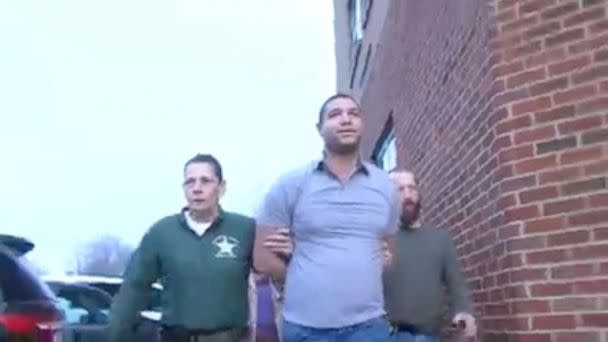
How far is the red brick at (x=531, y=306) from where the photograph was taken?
5.80 m

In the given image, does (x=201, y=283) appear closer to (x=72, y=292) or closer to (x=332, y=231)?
(x=332, y=231)

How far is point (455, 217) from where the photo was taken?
315 inches

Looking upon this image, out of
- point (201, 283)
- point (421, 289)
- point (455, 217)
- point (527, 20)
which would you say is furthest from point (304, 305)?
point (455, 217)

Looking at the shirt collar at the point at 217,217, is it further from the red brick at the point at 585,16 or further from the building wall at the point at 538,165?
the red brick at the point at 585,16

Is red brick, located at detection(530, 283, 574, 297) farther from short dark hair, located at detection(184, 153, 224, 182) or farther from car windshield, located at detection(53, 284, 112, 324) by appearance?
car windshield, located at detection(53, 284, 112, 324)

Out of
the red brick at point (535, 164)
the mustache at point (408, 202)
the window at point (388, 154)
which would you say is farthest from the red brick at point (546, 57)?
the window at point (388, 154)

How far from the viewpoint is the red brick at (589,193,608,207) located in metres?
5.62

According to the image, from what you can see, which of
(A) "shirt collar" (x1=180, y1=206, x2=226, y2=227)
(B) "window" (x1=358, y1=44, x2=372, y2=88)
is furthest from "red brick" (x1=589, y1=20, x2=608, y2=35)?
(B) "window" (x1=358, y1=44, x2=372, y2=88)

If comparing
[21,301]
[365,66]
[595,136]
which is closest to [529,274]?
[595,136]

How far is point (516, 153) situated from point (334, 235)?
1410 mm

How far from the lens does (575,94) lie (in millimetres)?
5801

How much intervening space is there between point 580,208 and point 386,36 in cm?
742

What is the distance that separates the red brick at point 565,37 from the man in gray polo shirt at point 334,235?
4.18 feet

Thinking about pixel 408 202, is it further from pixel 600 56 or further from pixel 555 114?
pixel 600 56
